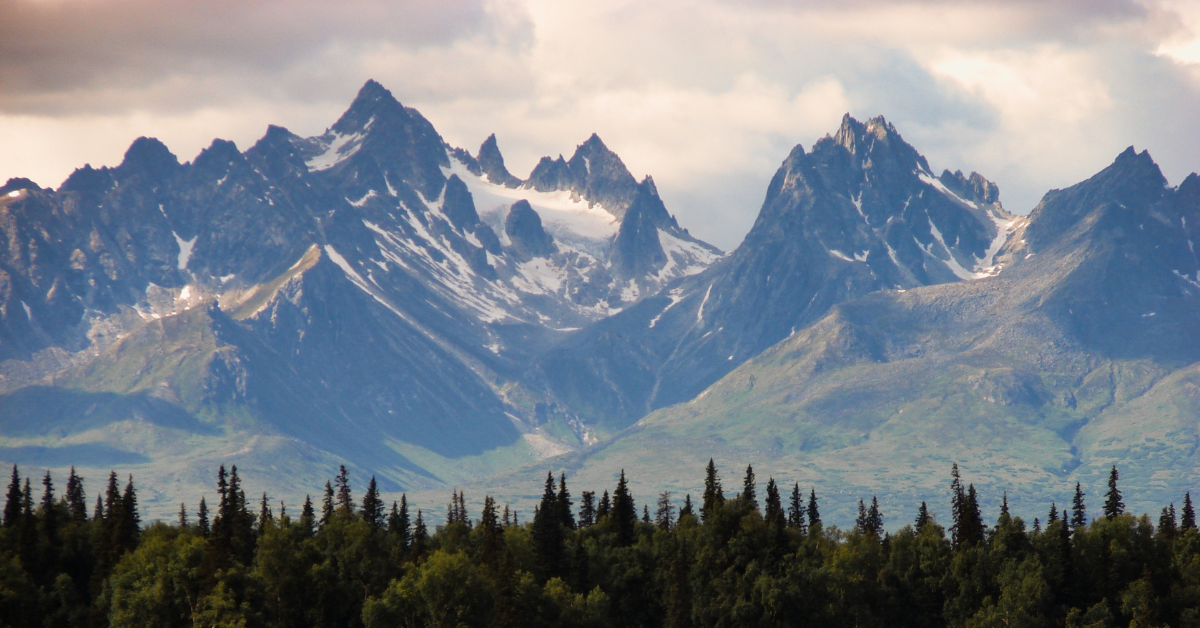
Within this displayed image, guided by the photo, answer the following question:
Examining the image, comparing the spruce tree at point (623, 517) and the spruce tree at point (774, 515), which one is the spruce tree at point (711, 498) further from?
the spruce tree at point (623, 517)

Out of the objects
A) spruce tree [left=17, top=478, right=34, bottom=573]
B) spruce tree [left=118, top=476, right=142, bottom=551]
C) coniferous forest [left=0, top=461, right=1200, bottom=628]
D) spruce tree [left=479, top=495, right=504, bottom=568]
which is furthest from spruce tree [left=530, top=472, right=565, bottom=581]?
spruce tree [left=17, top=478, right=34, bottom=573]

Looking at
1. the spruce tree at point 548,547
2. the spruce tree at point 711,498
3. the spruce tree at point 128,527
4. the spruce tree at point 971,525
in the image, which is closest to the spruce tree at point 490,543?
the spruce tree at point 548,547

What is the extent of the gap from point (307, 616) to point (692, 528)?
149ft

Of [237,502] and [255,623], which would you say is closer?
[255,623]

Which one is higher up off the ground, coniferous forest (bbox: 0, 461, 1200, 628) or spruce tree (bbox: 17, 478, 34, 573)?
spruce tree (bbox: 17, 478, 34, 573)

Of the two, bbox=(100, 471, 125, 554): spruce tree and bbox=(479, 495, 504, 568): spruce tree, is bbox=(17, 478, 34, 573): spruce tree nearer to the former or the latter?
bbox=(100, 471, 125, 554): spruce tree

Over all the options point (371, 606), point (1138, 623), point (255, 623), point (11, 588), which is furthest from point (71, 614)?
point (1138, 623)

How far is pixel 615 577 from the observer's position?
175250 millimetres

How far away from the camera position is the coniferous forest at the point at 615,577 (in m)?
159

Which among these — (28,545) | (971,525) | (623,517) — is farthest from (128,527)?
(971,525)

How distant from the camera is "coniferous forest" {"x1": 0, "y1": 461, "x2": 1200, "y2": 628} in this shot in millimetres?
159375

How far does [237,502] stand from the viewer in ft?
637

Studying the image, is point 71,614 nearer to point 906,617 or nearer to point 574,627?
point 574,627

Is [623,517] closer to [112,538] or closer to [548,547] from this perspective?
[548,547]
